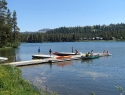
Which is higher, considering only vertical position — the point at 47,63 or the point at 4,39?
the point at 4,39

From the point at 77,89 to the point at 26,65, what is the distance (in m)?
17.2

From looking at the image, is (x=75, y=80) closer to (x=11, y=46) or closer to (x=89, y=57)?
(x=89, y=57)

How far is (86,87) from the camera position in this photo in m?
18.9

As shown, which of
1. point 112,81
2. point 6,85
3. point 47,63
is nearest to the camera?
point 6,85

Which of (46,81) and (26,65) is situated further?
(26,65)

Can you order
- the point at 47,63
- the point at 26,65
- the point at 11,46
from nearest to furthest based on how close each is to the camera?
the point at 26,65
the point at 47,63
the point at 11,46

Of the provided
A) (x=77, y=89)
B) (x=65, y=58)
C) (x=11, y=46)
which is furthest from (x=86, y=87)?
(x=11, y=46)

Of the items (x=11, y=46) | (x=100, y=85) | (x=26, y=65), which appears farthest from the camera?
(x=11, y=46)

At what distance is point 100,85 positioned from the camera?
1962 centimetres

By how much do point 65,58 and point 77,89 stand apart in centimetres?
2285

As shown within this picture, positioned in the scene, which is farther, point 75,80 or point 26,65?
point 26,65

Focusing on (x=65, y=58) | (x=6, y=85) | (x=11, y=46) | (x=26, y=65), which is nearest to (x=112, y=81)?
(x=6, y=85)

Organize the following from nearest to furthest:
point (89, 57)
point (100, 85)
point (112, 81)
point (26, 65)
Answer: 1. point (100, 85)
2. point (112, 81)
3. point (26, 65)
4. point (89, 57)

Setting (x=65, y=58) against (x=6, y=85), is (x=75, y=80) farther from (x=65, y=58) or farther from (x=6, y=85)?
(x=65, y=58)
